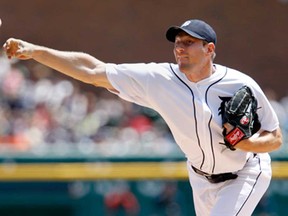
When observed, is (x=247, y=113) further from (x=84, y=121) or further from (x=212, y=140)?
(x=84, y=121)

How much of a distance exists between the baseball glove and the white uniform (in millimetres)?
83

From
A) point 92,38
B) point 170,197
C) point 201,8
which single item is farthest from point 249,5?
point 170,197

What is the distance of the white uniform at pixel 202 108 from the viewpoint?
617cm

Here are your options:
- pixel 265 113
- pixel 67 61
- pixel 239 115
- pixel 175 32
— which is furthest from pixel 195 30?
pixel 67 61

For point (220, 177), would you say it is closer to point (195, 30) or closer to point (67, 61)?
point (195, 30)

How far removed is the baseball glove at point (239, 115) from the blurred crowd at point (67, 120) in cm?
569

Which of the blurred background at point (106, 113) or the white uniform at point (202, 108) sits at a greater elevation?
the white uniform at point (202, 108)

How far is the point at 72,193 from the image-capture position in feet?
37.5

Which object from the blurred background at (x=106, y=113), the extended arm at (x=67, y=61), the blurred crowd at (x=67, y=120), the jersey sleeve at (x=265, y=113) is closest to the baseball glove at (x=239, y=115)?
the jersey sleeve at (x=265, y=113)

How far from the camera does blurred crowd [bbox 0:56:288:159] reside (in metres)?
12.6

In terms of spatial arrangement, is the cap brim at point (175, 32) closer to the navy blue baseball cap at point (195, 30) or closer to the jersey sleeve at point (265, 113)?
the navy blue baseball cap at point (195, 30)

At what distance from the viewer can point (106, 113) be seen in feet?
47.7

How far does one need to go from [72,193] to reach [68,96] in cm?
357

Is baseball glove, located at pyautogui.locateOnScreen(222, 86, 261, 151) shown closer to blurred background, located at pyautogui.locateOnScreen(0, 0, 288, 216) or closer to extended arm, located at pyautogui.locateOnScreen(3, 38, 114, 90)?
extended arm, located at pyautogui.locateOnScreen(3, 38, 114, 90)
